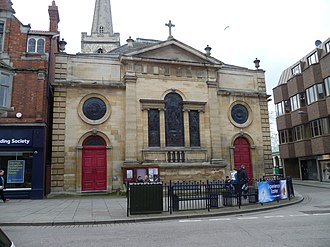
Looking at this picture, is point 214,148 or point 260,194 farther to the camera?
point 214,148

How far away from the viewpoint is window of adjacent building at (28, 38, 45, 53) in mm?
18188

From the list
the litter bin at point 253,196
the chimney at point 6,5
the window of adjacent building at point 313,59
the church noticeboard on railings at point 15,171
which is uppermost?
the window of adjacent building at point 313,59

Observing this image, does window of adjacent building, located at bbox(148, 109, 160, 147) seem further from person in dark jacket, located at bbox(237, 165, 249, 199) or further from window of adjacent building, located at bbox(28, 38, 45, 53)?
window of adjacent building, located at bbox(28, 38, 45, 53)

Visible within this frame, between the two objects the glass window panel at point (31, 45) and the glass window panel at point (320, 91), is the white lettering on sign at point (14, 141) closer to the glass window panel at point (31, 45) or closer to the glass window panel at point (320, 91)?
→ the glass window panel at point (31, 45)

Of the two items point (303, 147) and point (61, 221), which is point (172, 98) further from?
point (303, 147)

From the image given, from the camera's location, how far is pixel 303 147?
3106cm

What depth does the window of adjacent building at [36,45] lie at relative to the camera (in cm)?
1819

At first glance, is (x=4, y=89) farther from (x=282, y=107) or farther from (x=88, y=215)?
(x=282, y=107)

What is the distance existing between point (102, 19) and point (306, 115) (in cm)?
3469

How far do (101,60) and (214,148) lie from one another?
1017cm

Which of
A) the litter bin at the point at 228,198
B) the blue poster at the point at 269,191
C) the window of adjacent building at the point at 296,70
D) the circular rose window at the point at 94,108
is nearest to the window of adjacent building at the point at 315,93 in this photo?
the window of adjacent building at the point at 296,70

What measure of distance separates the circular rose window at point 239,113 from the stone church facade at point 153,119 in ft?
0.26

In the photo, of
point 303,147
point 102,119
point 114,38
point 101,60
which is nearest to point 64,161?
point 102,119

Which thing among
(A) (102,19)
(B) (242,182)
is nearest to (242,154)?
(B) (242,182)
